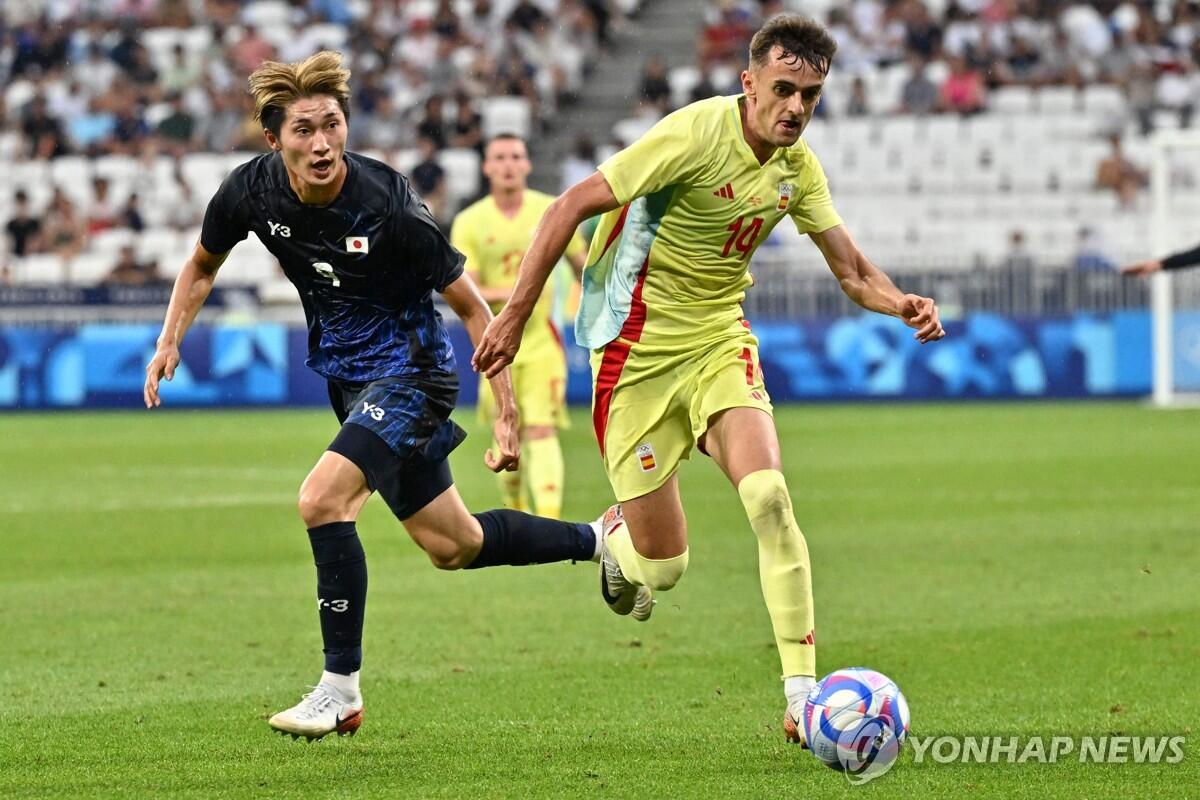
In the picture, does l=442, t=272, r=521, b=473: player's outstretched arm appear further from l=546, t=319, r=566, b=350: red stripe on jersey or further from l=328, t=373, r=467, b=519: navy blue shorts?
l=546, t=319, r=566, b=350: red stripe on jersey

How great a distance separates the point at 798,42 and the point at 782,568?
1742 mm

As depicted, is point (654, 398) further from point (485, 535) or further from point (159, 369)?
point (159, 369)

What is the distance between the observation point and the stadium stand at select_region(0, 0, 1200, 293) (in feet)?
92.9

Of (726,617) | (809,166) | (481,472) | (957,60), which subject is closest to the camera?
(809,166)

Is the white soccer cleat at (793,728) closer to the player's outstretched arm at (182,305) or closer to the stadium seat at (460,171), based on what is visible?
the player's outstretched arm at (182,305)

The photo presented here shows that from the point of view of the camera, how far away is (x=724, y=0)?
104 ft

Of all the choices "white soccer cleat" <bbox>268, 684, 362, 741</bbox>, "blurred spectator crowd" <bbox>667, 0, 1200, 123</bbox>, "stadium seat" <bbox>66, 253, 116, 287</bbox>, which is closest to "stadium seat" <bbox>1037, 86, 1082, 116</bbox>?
"blurred spectator crowd" <bbox>667, 0, 1200, 123</bbox>

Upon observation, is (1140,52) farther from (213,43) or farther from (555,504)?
(555,504)

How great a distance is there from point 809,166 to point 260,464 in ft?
37.4

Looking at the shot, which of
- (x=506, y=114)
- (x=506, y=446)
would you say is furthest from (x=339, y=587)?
(x=506, y=114)

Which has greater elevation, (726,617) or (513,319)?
(513,319)

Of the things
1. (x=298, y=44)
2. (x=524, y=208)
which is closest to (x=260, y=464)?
(x=524, y=208)

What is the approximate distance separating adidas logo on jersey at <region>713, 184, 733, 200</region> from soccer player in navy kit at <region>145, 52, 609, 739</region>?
2.97 ft

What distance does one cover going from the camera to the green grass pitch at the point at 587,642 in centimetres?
593
